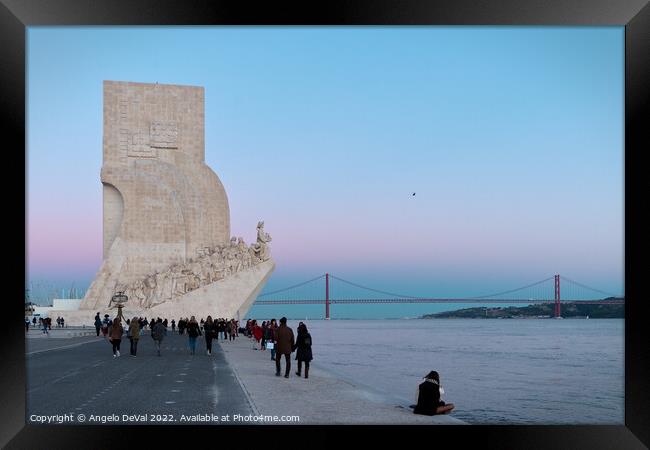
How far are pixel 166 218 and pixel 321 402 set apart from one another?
26842 millimetres

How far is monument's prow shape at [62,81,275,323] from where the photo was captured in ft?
98.4

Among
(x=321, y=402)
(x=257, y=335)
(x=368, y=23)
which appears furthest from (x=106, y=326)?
(x=368, y=23)

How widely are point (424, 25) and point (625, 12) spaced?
1525mm

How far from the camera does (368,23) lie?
20.4ft

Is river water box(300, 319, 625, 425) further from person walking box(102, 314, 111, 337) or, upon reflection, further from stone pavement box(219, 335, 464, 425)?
person walking box(102, 314, 111, 337)

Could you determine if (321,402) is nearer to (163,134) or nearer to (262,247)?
(262,247)

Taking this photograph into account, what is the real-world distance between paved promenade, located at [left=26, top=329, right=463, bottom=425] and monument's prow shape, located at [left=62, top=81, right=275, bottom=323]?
17.6 metres

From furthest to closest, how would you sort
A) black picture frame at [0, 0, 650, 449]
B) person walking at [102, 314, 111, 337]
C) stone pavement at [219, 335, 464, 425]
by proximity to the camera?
person walking at [102, 314, 111, 337]
stone pavement at [219, 335, 464, 425]
black picture frame at [0, 0, 650, 449]

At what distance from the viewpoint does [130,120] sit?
3441 cm

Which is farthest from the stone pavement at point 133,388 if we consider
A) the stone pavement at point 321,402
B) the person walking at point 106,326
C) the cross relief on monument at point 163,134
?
the cross relief on monument at point 163,134

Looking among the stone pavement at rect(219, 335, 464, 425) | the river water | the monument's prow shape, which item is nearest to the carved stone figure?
the monument's prow shape

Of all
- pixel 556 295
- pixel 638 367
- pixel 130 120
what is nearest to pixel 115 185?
pixel 130 120

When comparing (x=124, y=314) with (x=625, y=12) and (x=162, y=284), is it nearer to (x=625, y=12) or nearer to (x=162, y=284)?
(x=162, y=284)

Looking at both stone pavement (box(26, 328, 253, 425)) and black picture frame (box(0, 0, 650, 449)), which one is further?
stone pavement (box(26, 328, 253, 425))
